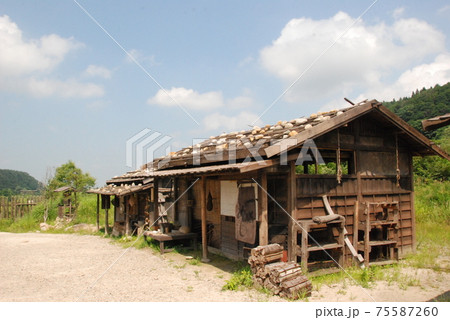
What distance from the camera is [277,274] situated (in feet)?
20.8

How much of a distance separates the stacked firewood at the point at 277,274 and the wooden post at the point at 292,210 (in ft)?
1.95

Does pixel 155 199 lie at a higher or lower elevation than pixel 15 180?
lower

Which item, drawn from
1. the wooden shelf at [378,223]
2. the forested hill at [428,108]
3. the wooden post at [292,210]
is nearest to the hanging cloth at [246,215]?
the wooden post at [292,210]

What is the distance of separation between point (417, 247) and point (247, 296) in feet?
22.9

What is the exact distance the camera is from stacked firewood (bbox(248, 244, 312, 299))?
6188 mm

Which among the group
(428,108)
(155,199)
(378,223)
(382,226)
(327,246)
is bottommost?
(327,246)

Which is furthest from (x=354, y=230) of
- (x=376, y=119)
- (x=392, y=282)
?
(x=376, y=119)

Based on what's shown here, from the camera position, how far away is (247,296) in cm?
641

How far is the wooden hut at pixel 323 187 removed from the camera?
7.56m

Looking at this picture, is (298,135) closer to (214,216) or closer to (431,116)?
(214,216)

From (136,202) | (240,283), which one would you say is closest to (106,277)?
(240,283)

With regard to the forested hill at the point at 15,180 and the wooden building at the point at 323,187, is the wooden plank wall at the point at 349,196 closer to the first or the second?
the wooden building at the point at 323,187

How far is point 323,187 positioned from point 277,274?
2849 millimetres

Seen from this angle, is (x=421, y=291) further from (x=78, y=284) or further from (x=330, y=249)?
(x=78, y=284)
